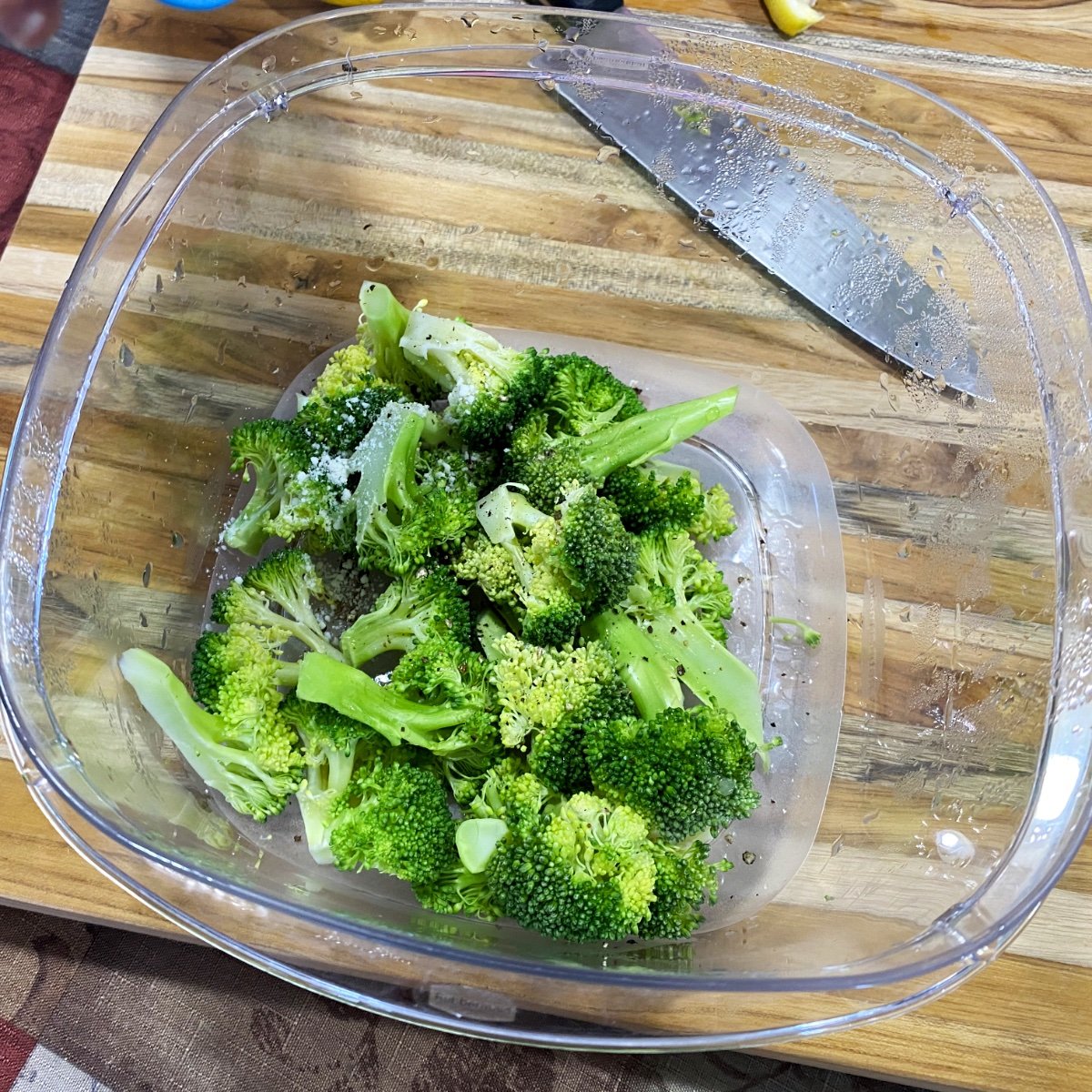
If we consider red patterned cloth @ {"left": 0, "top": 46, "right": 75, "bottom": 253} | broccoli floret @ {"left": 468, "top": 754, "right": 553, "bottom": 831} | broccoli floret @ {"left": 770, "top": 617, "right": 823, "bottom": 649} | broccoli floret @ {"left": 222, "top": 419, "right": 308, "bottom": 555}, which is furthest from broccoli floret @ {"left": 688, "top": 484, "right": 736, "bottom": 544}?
red patterned cloth @ {"left": 0, "top": 46, "right": 75, "bottom": 253}

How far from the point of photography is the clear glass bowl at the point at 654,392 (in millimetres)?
857

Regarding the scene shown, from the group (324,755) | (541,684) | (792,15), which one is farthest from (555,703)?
(792,15)

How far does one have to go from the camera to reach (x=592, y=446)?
43.7 inches

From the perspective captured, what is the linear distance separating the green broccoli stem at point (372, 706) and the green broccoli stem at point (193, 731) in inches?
4.4

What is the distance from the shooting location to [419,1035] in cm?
121

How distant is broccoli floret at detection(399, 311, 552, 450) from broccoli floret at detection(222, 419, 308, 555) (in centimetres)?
18

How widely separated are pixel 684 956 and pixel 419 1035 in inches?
17.4

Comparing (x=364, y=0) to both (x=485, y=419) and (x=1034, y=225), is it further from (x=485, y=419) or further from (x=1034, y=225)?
(x=1034, y=225)

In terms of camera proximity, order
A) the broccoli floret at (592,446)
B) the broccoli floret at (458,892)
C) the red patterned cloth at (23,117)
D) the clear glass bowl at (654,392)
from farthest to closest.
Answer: the red patterned cloth at (23,117) → the broccoli floret at (592,446) → the broccoli floret at (458,892) → the clear glass bowl at (654,392)

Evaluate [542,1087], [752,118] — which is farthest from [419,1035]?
[752,118]

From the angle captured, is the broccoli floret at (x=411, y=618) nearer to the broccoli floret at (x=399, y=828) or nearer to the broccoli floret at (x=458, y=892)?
the broccoli floret at (x=399, y=828)

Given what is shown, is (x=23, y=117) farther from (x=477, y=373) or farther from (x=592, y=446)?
(x=592, y=446)

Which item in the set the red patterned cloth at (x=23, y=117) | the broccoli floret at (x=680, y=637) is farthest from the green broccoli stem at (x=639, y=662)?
the red patterned cloth at (x=23, y=117)

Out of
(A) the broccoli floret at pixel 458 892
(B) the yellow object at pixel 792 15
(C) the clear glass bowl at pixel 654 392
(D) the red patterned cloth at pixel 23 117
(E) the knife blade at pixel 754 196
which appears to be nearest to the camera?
(C) the clear glass bowl at pixel 654 392
